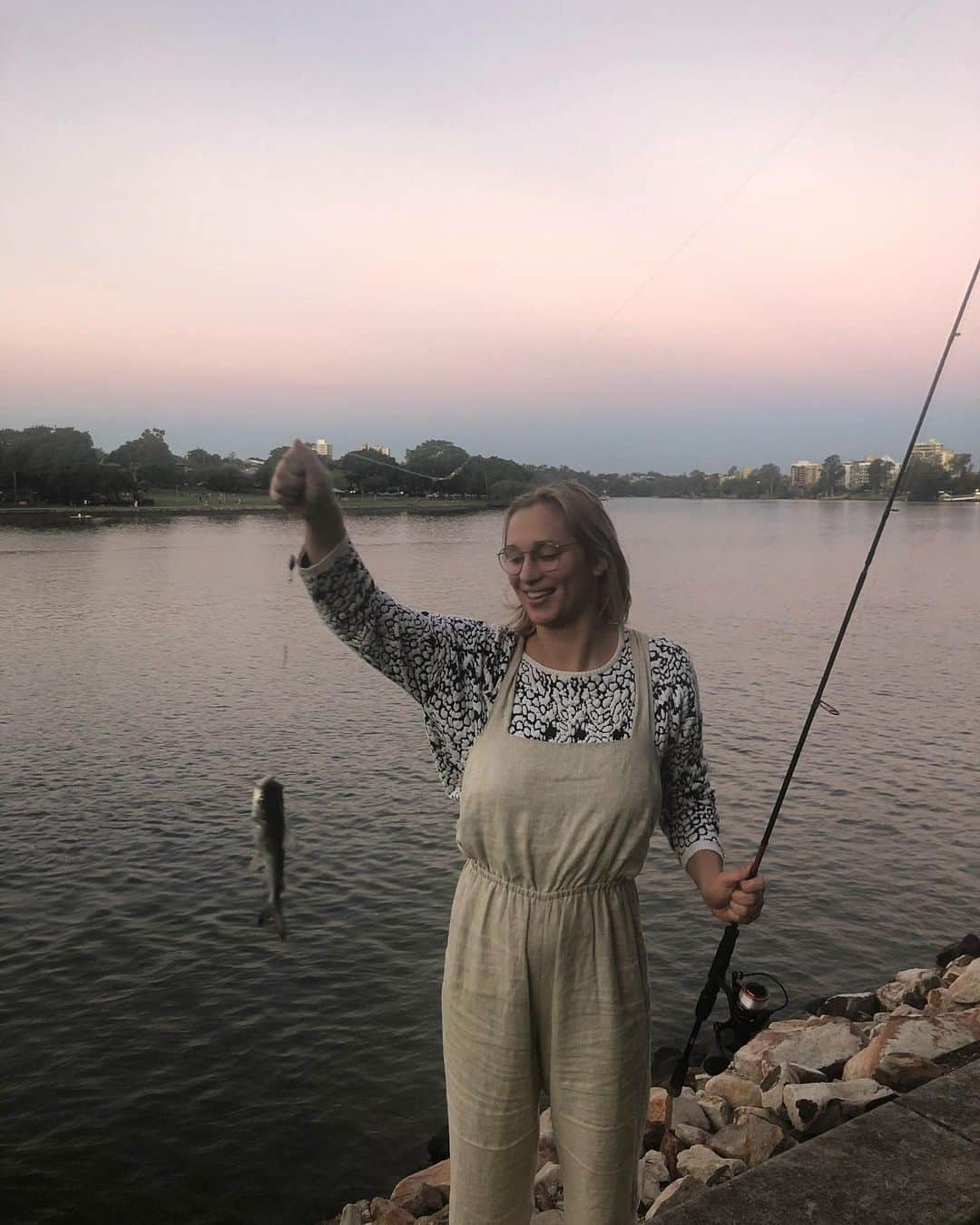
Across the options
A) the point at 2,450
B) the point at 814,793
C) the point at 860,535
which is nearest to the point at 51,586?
the point at 2,450

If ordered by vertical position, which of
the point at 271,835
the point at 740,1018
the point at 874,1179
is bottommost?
the point at 740,1018

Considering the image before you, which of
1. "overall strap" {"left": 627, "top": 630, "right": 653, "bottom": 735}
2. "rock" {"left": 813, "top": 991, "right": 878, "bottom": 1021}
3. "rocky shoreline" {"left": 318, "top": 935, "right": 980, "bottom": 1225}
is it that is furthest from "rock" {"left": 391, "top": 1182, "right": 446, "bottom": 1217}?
"overall strap" {"left": 627, "top": 630, "right": 653, "bottom": 735}

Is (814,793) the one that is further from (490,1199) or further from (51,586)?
(51,586)

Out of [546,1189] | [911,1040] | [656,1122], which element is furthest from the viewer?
[911,1040]

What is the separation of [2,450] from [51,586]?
857 inches

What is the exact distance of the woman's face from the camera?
2.87 metres

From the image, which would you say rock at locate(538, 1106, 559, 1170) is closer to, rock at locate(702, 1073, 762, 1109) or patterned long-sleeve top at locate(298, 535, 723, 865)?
rock at locate(702, 1073, 762, 1109)

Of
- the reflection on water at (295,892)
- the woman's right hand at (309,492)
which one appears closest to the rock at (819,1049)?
the reflection on water at (295,892)

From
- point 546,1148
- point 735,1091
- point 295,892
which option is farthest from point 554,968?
point 295,892

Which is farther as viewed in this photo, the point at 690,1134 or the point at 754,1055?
the point at 754,1055

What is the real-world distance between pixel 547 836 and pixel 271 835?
0.83m

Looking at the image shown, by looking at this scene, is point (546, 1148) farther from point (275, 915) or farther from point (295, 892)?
point (295, 892)

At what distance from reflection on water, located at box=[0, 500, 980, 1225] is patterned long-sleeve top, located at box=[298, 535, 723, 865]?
466 mm

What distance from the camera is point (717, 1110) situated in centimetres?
662
